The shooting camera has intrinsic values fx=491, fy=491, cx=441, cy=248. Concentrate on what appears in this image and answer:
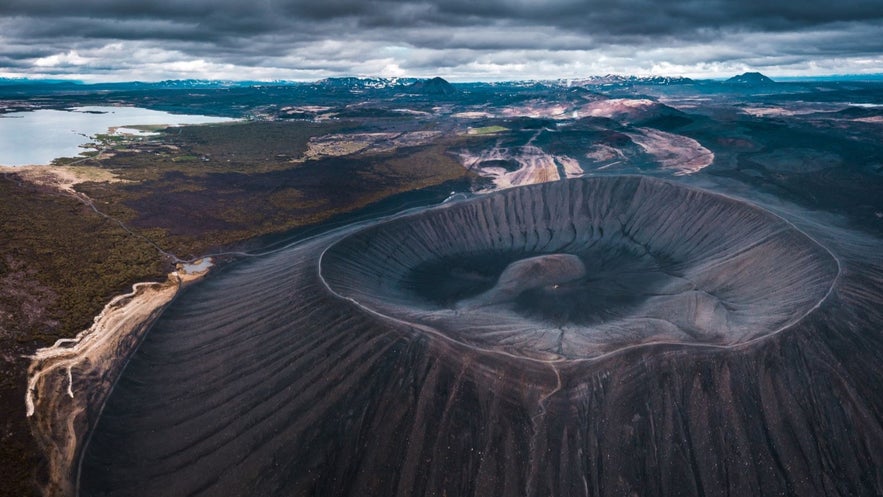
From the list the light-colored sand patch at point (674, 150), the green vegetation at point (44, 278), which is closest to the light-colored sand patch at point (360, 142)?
the green vegetation at point (44, 278)

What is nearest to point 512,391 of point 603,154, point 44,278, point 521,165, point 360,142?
point 44,278

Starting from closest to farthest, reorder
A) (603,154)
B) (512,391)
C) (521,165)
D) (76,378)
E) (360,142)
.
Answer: (512,391), (76,378), (521,165), (603,154), (360,142)

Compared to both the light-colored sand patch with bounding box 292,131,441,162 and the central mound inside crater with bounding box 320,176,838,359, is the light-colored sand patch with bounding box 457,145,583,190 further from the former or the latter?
the light-colored sand patch with bounding box 292,131,441,162

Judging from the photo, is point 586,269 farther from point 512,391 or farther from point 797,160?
point 797,160

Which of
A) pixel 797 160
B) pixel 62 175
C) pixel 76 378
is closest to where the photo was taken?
pixel 76 378

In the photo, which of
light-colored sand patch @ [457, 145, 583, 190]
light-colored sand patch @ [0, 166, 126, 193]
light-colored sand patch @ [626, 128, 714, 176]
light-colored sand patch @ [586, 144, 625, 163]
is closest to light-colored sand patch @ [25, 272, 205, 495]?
light-colored sand patch @ [0, 166, 126, 193]

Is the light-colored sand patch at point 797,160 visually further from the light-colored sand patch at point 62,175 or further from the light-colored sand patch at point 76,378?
the light-colored sand patch at point 62,175

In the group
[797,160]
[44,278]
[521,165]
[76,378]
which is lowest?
[76,378]
